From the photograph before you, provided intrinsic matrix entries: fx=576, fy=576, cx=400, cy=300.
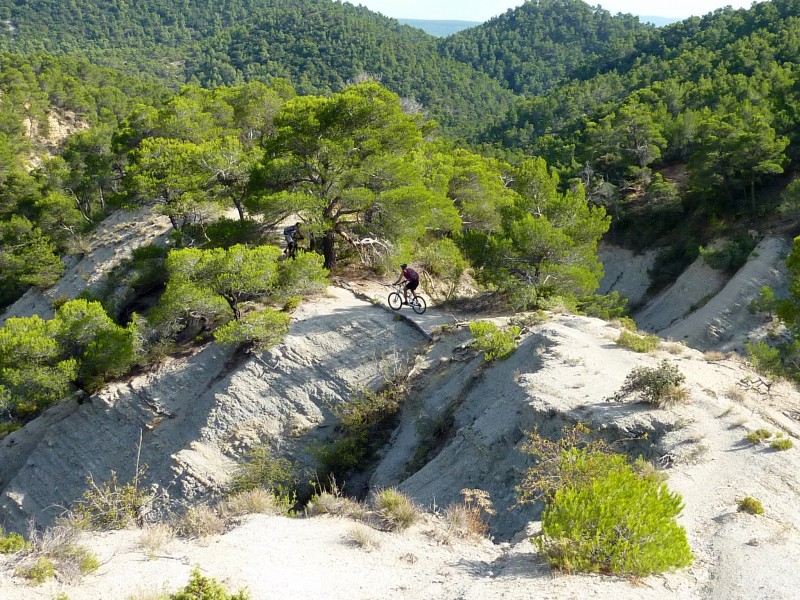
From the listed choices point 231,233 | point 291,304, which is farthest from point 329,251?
point 291,304

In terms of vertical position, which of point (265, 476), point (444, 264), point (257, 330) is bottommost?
point (265, 476)

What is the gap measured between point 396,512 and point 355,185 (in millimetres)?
14186

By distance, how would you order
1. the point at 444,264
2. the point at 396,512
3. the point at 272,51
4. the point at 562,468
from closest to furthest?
1. the point at 562,468
2. the point at 396,512
3. the point at 444,264
4. the point at 272,51

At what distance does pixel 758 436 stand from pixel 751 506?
234 cm

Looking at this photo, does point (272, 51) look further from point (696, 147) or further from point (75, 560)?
point (75, 560)

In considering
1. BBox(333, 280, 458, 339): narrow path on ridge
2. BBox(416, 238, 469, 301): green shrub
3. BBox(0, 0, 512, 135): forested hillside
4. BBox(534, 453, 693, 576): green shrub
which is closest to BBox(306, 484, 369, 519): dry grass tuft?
BBox(534, 453, 693, 576): green shrub

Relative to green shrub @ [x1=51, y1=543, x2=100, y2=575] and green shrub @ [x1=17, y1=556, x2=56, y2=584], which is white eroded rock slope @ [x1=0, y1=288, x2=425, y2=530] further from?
green shrub @ [x1=17, y1=556, x2=56, y2=584]

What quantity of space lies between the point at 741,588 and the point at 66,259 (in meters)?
34.9

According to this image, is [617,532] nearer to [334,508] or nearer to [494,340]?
[334,508]

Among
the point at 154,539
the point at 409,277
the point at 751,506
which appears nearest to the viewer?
the point at 154,539

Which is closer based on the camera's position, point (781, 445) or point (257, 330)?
point (781, 445)

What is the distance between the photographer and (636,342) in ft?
48.6

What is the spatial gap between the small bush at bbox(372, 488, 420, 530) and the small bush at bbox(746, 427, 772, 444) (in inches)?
243

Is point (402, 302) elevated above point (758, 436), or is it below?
above
